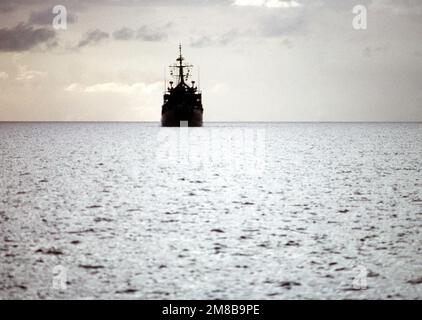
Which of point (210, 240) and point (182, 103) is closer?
point (210, 240)

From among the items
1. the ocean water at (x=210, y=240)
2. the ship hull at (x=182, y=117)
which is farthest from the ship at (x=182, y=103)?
the ocean water at (x=210, y=240)

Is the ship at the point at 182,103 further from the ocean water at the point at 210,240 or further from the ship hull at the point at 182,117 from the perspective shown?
the ocean water at the point at 210,240

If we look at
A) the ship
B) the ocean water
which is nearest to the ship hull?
the ship

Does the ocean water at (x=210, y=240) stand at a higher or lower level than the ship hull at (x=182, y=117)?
lower

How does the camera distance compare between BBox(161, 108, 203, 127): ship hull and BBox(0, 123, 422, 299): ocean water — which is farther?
BBox(161, 108, 203, 127): ship hull

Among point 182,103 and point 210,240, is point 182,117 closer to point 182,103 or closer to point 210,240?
point 182,103

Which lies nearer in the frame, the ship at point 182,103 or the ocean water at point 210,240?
the ocean water at point 210,240

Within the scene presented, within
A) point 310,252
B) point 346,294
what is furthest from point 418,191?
point 346,294

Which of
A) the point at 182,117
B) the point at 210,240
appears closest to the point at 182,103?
the point at 182,117

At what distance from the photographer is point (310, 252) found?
1448 centimetres

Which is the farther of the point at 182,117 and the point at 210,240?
the point at 182,117

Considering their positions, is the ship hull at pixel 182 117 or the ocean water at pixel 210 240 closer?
the ocean water at pixel 210 240

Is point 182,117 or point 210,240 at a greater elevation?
point 182,117

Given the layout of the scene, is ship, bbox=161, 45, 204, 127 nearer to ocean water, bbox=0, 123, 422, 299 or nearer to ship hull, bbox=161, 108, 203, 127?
ship hull, bbox=161, 108, 203, 127
